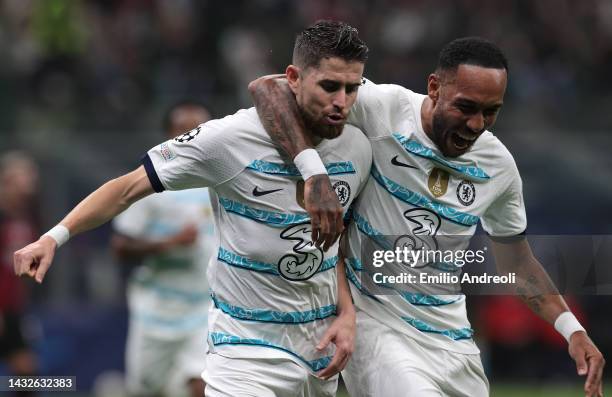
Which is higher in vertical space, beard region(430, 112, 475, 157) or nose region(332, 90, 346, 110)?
nose region(332, 90, 346, 110)

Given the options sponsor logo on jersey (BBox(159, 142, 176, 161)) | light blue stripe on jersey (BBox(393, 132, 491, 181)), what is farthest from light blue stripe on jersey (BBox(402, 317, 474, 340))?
sponsor logo on jersey (BBox(159, 142, 176, 161))

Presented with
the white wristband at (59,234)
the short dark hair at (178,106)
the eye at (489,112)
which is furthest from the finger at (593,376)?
the short dark hair at (178,106)

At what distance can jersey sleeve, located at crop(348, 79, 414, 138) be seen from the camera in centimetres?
580

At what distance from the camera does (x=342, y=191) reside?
5645 millimetres

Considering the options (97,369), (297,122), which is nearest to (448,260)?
(297,122)

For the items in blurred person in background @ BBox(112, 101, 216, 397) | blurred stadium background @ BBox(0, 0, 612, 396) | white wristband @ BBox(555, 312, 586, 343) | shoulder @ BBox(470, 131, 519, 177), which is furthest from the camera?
blurred stadium background @ BBox(0, 0, 612, 396)

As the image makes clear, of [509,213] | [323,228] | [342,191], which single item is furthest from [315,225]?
[509,213]

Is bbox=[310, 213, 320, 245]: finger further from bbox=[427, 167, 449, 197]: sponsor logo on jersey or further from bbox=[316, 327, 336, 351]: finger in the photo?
bbox=[427, 167, 449, 197]: sponsor logo on jersey

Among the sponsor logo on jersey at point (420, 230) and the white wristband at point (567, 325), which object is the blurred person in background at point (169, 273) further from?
the white wristband at point (567, 325)

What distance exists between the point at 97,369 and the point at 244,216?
7921 millimetres

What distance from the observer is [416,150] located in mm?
5789

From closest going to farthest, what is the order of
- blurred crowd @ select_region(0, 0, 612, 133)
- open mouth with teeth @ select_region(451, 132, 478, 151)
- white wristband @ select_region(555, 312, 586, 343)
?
1. open mouth with teeth @ select_region(451, 132, 478, 151)
2. white wristband @ select_region(555, 312, 586, 343)
3. blurred crowd @ select_region(0, 0, 612, 133)

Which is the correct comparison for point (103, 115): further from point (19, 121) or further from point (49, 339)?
point (49, 339)

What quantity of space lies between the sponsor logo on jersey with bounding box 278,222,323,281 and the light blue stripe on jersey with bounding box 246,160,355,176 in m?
0.25
